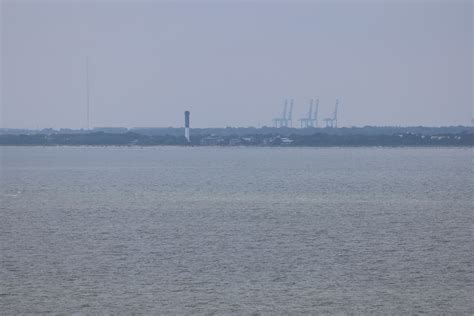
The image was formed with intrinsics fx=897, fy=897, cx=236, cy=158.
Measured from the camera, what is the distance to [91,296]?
14.9 meters

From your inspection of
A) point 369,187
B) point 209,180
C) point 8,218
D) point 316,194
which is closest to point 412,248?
point 8,218

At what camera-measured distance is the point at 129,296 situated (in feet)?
49.2

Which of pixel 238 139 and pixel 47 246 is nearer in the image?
pixel 47 246

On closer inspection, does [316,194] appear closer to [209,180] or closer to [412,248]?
[209,180]

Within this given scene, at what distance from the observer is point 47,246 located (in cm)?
2155

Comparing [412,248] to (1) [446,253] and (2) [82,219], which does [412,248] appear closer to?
(1) [446,253]

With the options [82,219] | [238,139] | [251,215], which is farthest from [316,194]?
[238,139]

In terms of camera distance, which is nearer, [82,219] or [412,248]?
[412,248]

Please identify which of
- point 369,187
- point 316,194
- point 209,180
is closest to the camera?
point 316,194

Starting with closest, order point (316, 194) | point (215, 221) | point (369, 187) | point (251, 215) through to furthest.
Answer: point (215, 221) < point (251, 215) < point (316, 194) < point (369, 187)

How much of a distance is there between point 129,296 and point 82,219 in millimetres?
14380

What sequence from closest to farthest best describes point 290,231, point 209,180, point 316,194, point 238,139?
point 290,231 → point 316,194 → point 209,180 → point 238,139

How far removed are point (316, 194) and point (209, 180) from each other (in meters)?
14.3

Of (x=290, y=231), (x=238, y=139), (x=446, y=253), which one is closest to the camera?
(x=446, y=253)
